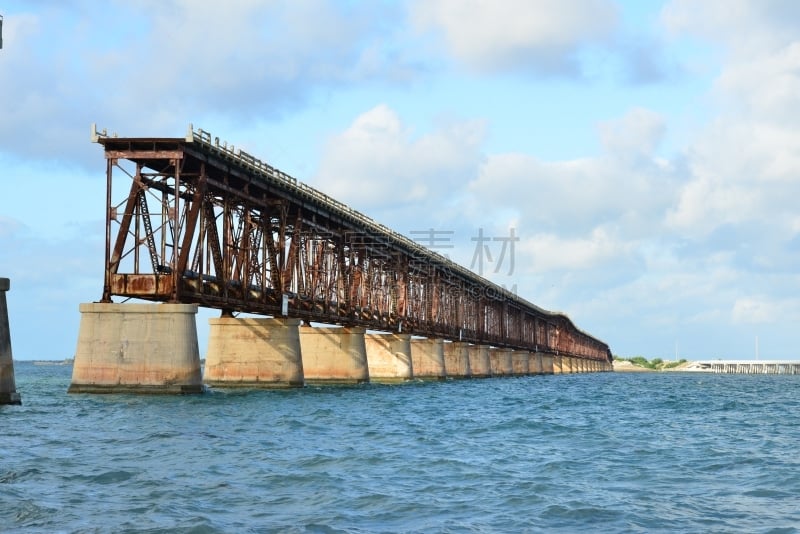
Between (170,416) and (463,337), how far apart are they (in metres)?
89.4

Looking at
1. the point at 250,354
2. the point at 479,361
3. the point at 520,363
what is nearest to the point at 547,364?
the point at 520,363

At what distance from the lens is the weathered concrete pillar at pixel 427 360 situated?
103 m

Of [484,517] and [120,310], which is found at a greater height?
[120,310]

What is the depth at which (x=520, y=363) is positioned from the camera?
542ft

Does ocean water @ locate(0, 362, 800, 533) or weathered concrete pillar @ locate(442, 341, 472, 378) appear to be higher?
weathered concrete pillar @ locate(442, 341, 472, 378)

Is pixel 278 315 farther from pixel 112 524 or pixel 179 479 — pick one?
pixel 112 524

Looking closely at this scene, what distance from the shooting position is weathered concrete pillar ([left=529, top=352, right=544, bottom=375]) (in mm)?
176500

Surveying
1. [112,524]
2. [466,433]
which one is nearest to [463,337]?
[466,433]

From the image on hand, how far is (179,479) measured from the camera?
19188 millimetres

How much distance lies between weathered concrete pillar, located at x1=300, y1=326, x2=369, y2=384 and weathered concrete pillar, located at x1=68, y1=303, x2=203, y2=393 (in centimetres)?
2995

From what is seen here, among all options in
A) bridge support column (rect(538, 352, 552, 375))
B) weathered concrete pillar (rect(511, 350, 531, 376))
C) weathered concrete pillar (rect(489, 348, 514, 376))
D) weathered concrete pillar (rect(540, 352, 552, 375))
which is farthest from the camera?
weathered concrete pillar (rect(540, 352, 552, 375))

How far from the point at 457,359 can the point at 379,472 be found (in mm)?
98647

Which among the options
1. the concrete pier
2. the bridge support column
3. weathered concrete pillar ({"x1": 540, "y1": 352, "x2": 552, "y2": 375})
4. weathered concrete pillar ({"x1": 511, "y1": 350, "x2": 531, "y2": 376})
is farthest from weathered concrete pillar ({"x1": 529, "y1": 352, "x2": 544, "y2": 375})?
weathered concrete pillar ({"x1": 511, "y1": 350, "x2": 531, "y2": 376})

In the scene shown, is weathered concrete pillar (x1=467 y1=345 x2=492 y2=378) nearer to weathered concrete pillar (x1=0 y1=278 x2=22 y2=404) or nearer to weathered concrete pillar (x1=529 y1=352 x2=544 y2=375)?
weathered concrete pillar (x1=529 y1=352 x2=544 y2=375)
